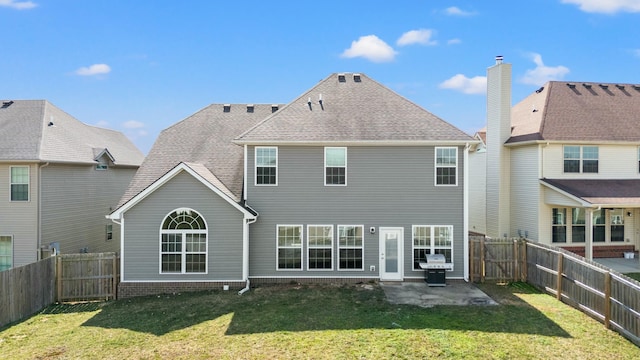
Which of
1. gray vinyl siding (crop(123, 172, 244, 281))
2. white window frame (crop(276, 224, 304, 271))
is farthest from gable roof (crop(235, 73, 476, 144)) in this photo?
white window frame (crop(276, 224, 304, 271))

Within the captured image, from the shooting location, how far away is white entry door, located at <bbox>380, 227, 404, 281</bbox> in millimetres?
14562

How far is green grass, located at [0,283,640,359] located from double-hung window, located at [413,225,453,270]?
7.85 feet

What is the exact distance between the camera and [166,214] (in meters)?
13.6

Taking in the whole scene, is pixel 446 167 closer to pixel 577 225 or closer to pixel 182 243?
pixel 577 225

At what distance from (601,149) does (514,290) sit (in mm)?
9266

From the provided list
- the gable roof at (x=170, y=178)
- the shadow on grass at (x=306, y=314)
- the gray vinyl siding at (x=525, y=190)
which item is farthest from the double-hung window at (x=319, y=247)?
the gray vinyl siding at (x=525, y=190)

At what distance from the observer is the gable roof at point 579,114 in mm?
17859

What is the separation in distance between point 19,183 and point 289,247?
37.9 ft

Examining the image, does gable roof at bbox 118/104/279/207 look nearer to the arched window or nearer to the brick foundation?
the arched window

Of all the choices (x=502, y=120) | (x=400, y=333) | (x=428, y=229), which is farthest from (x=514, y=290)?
(x=502, y=120)

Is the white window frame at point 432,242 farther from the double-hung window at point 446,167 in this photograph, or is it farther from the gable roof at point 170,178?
the gable roof at point 170,178

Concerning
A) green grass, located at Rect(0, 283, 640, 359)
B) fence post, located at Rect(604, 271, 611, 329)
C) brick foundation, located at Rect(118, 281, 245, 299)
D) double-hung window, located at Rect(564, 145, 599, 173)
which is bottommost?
green grass, located at Rect(0, 283, 640, 359)

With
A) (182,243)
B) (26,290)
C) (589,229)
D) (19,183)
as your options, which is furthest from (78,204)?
(589,229)

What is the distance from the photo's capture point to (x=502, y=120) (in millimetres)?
18984
